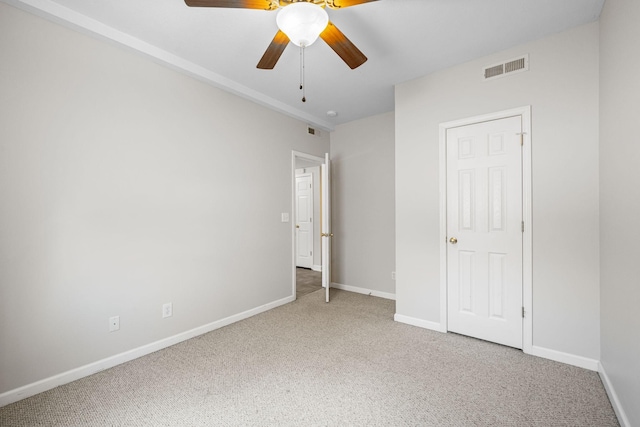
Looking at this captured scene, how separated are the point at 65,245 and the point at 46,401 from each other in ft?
3.38

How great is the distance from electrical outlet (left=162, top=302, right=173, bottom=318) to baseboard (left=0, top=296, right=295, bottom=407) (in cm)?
22

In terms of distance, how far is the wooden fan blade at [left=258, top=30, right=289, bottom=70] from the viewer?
1.88m

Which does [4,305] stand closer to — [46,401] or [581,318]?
[46,401]

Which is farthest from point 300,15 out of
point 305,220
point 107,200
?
point 305,220

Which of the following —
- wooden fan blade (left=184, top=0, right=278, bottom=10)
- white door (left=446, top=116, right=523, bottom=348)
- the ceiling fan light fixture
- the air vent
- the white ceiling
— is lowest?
white door (left=446, top=116, right=523, bottom=348)

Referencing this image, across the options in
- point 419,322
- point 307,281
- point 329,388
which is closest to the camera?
point 329,388

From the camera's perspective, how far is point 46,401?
1.90 metres

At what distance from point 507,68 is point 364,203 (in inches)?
94.1

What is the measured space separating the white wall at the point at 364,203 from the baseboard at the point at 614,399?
2.29 meters

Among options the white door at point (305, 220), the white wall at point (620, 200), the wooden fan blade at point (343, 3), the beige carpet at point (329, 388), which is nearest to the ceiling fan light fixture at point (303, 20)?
the wooden fan blade at point (343, 3)

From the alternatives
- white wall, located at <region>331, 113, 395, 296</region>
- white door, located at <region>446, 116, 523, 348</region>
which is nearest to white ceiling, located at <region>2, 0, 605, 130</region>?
white door, located at <region>446, 116, 523, 348</region>

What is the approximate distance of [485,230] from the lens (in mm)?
2699

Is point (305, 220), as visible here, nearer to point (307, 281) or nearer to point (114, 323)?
point (307, 281)

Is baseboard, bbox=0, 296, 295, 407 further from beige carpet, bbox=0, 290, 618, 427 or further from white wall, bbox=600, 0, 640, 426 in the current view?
white wall, bbox=600, 0, 640, 426
